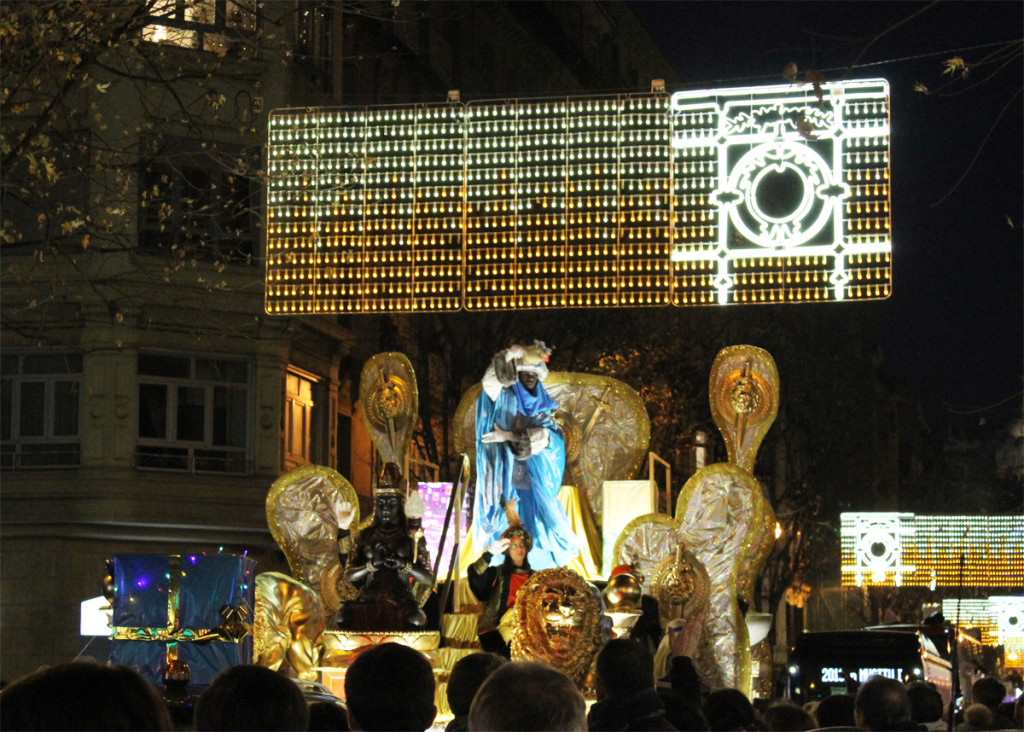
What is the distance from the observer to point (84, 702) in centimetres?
332

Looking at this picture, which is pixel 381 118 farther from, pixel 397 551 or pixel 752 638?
pixel 752 638

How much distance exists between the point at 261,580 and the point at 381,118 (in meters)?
4.89

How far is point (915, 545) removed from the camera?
3853cm

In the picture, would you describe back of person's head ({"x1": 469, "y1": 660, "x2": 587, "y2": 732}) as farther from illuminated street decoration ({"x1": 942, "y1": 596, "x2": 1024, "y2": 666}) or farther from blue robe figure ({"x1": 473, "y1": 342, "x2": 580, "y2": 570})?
illuminated street decoration ({"x1": 942, "y1": 596, "x2": 1024, "y2": 666})

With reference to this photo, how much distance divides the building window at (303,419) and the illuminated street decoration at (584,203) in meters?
13.4

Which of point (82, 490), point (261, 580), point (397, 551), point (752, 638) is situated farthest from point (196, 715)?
Result: point (82, 490)

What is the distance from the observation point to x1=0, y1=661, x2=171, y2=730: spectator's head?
3301mm

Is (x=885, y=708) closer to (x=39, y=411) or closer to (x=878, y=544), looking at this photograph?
(x=39, y=411)

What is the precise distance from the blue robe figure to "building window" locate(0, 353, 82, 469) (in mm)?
12202

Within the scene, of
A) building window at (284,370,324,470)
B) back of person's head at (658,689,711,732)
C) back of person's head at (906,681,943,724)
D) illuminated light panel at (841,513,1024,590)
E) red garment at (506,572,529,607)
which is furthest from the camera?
illuminated light panel at (841,513,1024,590)

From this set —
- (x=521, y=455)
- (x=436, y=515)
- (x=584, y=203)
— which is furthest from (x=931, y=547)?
(x=584, y=203)

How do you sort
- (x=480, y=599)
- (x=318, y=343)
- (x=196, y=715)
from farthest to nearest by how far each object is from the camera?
(x=318, y=343) → (x=480, y=599) → (x=196, y=715)

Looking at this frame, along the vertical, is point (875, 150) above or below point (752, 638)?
above

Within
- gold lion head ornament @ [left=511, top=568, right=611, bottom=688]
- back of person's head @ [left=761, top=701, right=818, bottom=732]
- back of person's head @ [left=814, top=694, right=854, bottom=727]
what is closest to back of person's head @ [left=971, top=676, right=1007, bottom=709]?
back of person's head @ [left=814, top=694, right=854, bottom=727]
